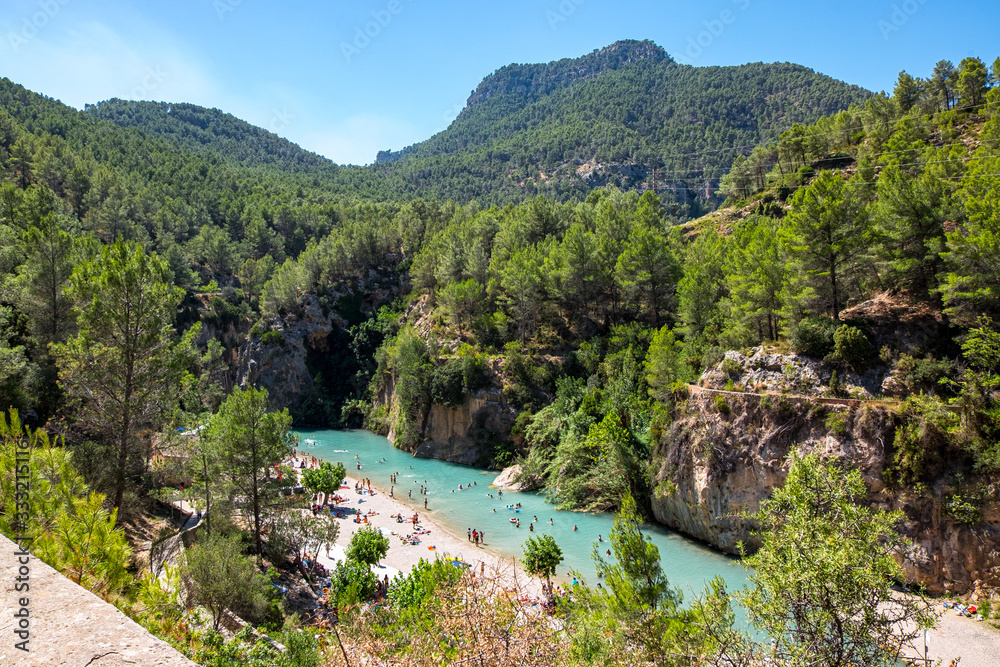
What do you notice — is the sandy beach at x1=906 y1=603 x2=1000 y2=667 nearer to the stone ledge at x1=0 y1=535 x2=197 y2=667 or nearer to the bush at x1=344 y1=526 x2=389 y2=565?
the bush at x1=344 y1=526 x2=389 y2=565

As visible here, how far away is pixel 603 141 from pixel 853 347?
469 ft

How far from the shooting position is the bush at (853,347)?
77.5ft

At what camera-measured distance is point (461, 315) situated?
53906 millimetres

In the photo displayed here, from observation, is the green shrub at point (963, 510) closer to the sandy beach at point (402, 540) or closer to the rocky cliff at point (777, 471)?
the rocky cliff at point (777, 471)

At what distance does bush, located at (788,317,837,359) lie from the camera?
24.8 m

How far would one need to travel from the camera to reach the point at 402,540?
30719 mm

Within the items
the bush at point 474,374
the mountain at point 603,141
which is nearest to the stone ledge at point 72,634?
the bush at point 474,374

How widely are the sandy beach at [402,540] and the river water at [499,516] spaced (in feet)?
2.29

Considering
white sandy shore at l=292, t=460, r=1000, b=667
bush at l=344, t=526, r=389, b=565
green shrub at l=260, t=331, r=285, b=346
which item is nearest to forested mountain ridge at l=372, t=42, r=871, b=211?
green shrub at l=260, t=331, r=285, b=346

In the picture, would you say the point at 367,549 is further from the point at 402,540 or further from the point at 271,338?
the point at 271,338

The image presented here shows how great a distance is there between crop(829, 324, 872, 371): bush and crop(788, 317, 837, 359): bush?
0.66 m

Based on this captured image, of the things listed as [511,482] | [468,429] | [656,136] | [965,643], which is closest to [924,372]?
[965,643]

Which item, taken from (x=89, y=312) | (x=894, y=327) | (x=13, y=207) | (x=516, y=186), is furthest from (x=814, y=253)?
(x=516, y=186)

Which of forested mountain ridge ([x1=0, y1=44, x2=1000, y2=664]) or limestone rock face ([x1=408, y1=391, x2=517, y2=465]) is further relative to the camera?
limestone rock face ([x1=408, y1=391, x2=517, y2=465])
